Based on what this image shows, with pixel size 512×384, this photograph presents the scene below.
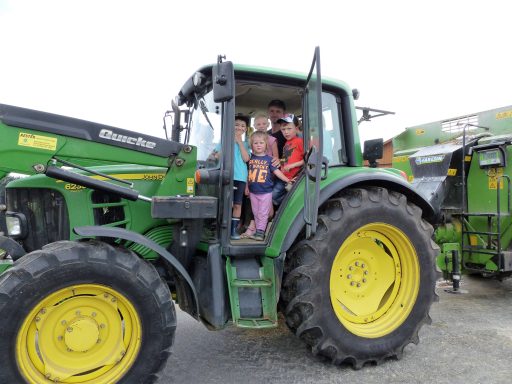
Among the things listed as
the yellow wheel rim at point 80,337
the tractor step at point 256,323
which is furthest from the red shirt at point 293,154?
the yellow wheel rim at point 80,337

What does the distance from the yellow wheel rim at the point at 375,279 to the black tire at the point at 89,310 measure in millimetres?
1501

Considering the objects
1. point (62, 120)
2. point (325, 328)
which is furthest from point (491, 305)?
point (62, 120)

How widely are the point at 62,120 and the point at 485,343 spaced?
407 cm

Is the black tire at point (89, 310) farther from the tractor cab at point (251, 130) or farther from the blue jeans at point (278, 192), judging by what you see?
the blue jeans at point (278, 192)

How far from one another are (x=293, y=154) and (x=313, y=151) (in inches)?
20.0

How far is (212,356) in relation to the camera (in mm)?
3754

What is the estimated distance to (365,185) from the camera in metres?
3.81

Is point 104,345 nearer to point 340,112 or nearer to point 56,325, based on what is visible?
point 56,325

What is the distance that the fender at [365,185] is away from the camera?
3354 mm

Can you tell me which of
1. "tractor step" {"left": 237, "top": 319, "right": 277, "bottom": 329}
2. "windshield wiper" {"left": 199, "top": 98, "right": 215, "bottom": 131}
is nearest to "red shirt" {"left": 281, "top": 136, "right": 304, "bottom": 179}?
"windshield wiper" {"left": 199, "top": 98, "right": 215, "bottom": 131}

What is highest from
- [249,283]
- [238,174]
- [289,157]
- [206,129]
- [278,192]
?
[206,129]

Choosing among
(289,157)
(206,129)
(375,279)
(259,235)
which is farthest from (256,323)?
(206,129)

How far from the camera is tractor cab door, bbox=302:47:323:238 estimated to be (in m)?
3.17

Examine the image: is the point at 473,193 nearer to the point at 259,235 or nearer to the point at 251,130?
the point at 251,130
